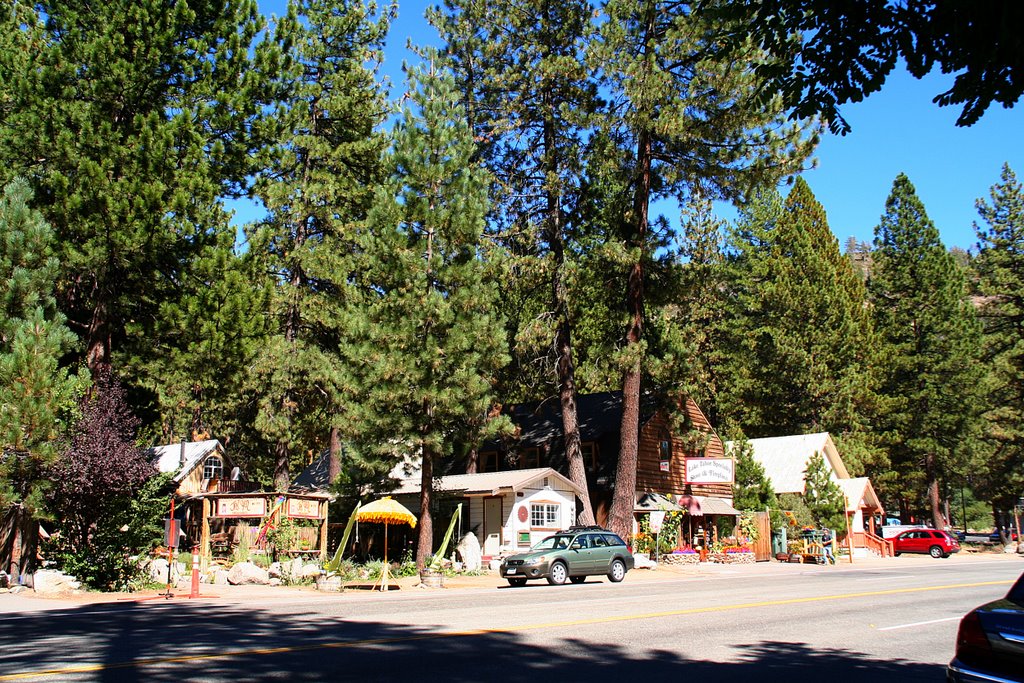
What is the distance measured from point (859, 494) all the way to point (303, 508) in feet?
118

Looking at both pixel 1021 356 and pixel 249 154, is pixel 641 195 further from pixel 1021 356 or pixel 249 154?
pixel 1021 356

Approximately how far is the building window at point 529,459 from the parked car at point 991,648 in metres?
36.2

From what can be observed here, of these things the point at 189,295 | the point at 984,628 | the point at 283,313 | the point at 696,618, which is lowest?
the point at 696,618

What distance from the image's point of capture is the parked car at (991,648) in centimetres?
564

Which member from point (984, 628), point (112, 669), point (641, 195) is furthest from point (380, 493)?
point (984, 628)

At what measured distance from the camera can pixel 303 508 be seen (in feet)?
89.1

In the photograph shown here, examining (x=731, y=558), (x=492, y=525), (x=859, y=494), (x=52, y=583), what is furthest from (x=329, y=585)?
(x=859, y=494)

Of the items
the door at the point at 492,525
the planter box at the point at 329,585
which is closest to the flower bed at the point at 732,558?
the door at the point at 492,525

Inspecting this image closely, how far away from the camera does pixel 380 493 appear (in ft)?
99.5

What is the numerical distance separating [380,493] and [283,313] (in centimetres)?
1066

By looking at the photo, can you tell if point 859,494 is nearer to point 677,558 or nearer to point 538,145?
point 677,558

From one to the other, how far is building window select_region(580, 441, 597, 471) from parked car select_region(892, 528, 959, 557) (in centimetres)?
2327

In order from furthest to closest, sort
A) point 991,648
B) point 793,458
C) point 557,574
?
point 793,458 < point 557,574 < point 991,648

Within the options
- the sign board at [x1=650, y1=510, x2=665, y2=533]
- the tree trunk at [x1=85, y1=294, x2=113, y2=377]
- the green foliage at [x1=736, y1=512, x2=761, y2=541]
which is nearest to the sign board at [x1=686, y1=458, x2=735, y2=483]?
the sign board at [x1=650, y1=510, x2=665, y2=533]
